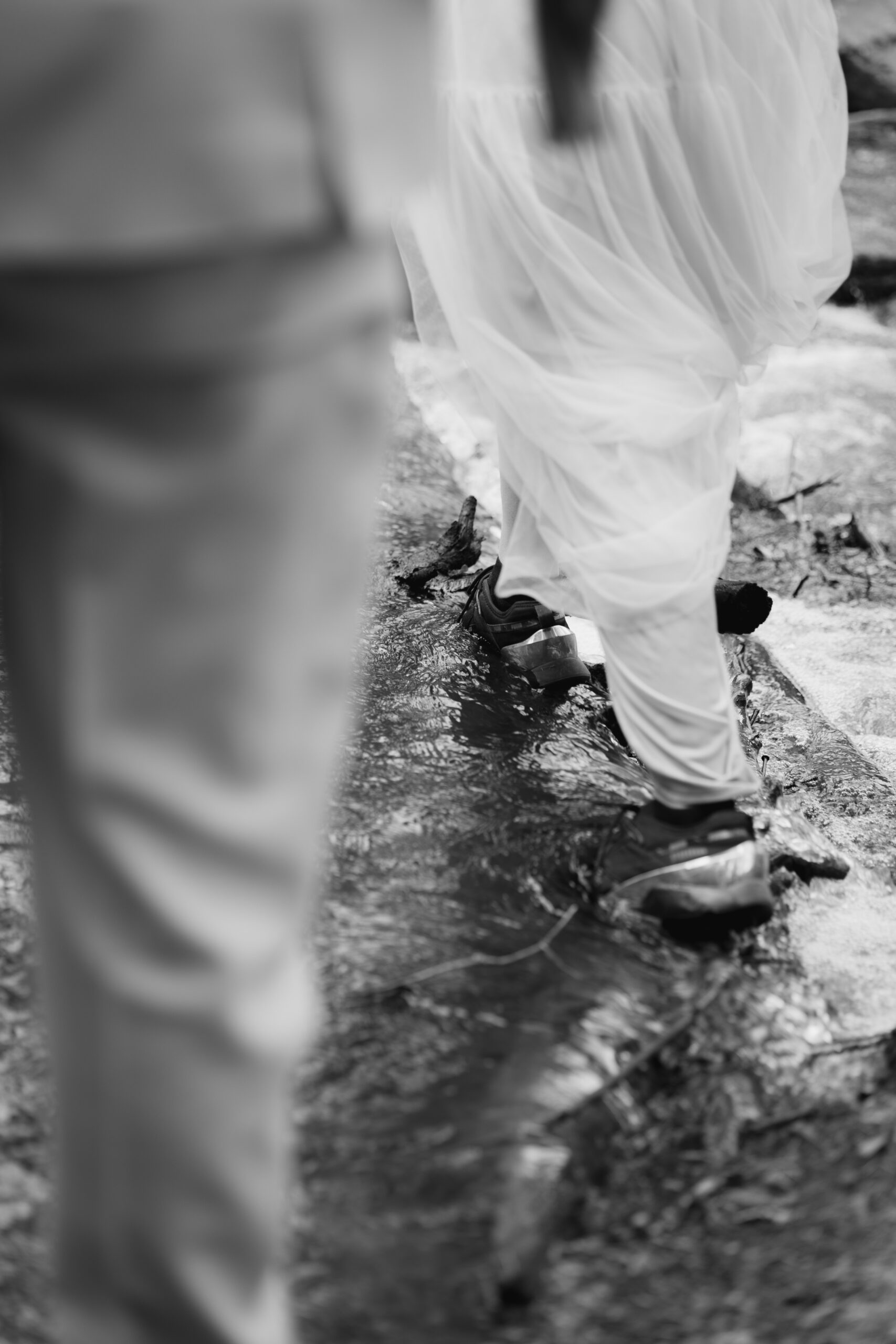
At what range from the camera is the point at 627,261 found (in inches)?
70.3

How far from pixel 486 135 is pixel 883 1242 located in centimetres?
134

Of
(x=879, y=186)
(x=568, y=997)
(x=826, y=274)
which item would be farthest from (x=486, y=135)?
(x=879, y=186)

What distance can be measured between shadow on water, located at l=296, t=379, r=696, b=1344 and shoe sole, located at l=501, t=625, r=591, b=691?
0.03 m

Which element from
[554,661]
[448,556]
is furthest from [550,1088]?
[448,556]

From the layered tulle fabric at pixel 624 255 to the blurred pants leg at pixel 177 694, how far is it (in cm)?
106

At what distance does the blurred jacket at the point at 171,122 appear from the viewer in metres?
0.62

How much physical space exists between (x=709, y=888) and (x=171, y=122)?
1.28 metres

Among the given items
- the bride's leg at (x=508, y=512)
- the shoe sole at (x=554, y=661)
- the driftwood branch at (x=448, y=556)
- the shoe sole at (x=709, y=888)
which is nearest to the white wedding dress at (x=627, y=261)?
the shoe sole at (x=709, y=888)

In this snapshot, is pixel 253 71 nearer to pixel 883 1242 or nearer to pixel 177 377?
pixel 177 377

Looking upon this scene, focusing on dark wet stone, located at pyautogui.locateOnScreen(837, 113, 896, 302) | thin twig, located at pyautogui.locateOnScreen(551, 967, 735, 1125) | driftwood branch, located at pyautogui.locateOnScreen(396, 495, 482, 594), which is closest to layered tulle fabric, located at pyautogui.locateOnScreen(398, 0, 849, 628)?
thin twig, located at pyautogui.locateOnScreen(551, 967, 735, 1125)

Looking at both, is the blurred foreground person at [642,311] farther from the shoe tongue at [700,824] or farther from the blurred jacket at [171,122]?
the blurred jacket at [171,122]

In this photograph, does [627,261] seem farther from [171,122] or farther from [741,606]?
[171,122]

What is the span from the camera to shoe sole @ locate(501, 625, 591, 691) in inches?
91.9

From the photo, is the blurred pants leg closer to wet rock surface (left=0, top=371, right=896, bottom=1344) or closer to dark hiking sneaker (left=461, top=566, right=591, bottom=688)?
wet rock surface (left=0, top=371, right=896, bottom=1344)
